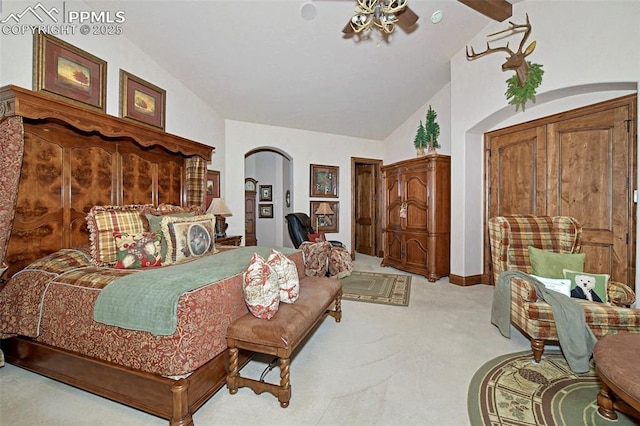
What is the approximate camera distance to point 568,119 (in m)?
3.45

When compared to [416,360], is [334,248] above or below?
above

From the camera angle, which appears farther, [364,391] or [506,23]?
[506,23]

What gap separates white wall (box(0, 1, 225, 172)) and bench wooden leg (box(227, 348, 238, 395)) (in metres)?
2.70

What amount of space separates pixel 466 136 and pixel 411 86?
1342 millimetres

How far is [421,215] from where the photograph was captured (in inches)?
195

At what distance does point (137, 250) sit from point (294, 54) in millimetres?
3041

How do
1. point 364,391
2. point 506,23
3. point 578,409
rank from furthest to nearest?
point 506,23 → point 364,391 → point 578,409

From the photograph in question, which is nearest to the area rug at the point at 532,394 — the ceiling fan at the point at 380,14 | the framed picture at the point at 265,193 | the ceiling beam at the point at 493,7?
the ceiling fan at the point at 380,14

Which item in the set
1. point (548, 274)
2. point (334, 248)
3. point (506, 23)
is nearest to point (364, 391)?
point (548, 274)

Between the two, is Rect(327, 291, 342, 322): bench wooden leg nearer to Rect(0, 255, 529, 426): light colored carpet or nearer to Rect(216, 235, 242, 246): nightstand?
Rect(0, 255, 529, 426): light colored carpet

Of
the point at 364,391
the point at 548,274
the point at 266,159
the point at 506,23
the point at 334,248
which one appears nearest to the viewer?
the point at 364,391

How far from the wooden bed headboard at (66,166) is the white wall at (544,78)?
13.5 feet

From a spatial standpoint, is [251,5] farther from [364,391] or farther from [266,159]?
[266,159]

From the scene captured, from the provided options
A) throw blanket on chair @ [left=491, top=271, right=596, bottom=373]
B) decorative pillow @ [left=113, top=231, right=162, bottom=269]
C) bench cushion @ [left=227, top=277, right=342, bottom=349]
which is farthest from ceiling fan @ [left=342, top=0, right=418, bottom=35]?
decorative pillow @ [left=113, top=231, right=162, bottom=269]
